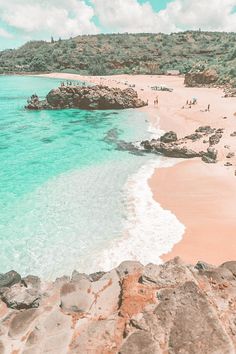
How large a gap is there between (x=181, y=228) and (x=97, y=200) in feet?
18.1

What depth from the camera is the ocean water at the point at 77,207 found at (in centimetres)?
1478

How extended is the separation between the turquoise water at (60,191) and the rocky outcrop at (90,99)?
37.5 ft

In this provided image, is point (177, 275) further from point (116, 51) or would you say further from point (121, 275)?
point (116, 51)

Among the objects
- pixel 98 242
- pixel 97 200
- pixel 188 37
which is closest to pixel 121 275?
pixel 98 242

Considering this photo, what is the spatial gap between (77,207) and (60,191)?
298 centimetres

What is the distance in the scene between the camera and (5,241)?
52.9ft

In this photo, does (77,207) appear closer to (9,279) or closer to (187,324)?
(9,279)

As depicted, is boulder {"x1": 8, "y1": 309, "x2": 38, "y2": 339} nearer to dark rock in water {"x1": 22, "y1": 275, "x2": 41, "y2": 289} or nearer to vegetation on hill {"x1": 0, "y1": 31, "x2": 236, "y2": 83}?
dark rock in water {"x1": 22, "y1": 275, "x2": 41, "y2": 289}

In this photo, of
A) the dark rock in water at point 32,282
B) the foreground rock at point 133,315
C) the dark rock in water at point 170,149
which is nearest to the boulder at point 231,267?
the foreground rock at point 133,315

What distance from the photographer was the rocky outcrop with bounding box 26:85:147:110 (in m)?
52.5

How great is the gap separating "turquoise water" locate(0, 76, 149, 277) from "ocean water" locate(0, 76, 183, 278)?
0.04 m

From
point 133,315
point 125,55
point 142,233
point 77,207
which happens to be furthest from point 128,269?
point 125,55

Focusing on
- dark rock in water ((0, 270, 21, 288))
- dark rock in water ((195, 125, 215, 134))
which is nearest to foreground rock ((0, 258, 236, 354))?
dark rock in water ((0, 270, 21, 288))

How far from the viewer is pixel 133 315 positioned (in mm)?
7414
